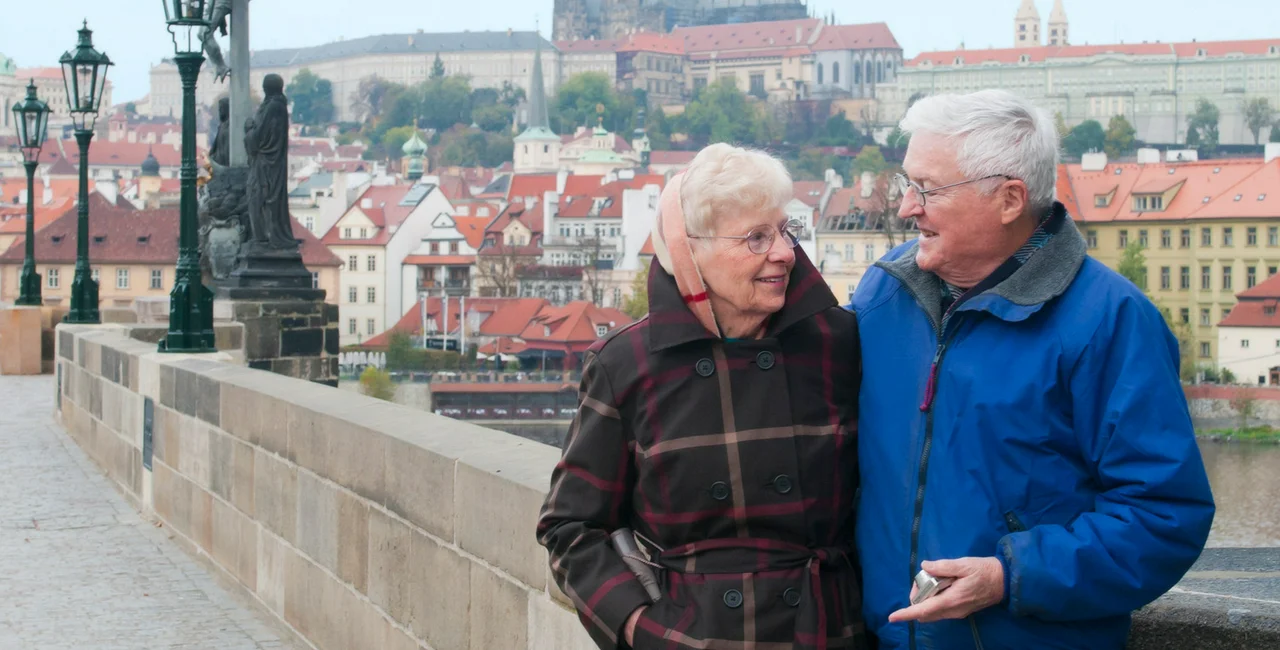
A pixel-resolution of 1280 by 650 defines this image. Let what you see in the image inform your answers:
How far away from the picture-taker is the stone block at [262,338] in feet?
39.5

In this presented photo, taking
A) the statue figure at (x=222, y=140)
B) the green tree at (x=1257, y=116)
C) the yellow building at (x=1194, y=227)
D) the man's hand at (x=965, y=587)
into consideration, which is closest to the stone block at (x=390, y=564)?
the man's hand at (x=965, y=587)

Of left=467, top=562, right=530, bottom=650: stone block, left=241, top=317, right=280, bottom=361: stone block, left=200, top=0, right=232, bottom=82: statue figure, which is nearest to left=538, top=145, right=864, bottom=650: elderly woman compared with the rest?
left=467, top=562, right=530, bottom=650: stone block

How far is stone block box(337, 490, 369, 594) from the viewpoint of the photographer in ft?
12.6

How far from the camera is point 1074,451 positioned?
194 centimetres

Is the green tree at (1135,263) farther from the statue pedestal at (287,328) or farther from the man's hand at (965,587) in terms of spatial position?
the man's hand at (965,587)

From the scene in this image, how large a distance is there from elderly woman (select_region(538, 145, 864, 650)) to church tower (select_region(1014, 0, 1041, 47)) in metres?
153

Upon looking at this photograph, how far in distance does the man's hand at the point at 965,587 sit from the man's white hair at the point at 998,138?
1.39ft

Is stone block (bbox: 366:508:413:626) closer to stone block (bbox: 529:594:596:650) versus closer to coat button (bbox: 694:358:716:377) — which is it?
stone block (bbox: 529:594:596:650)

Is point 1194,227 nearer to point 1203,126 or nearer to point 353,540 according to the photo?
point 1203,126

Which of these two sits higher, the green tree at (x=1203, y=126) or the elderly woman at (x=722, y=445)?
the green tree at (x=1203, y=126)

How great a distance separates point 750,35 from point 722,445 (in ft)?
513

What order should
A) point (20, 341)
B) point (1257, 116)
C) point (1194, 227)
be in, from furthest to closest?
point (1257, 116)
point (1194, 227)
point (20, 341)

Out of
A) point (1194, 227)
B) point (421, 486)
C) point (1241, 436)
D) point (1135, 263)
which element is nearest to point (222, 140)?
point (421, 486)

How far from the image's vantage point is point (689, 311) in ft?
6.96
